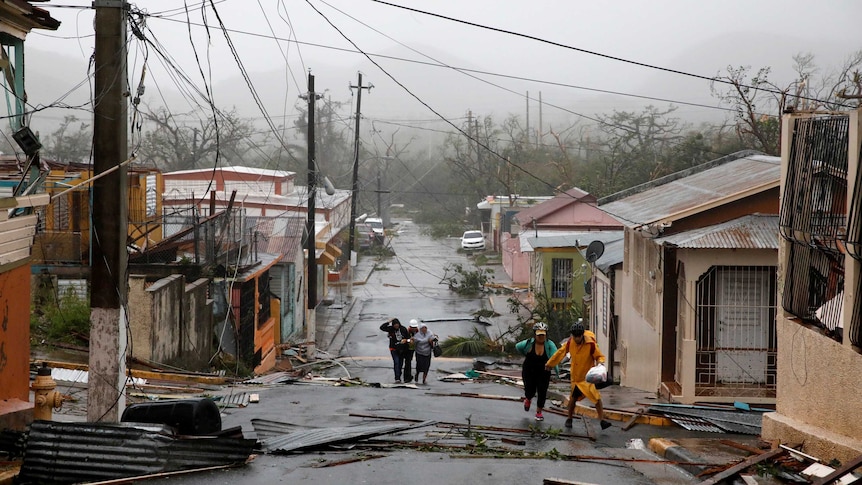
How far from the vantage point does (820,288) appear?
9.95 m

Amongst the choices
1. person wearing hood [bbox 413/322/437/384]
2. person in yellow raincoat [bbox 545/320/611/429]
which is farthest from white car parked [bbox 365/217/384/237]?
person in yellow raincoat [bbox 545/320/611/429]

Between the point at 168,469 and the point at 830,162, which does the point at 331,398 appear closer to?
the point at 168,469

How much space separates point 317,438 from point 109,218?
3.13 m

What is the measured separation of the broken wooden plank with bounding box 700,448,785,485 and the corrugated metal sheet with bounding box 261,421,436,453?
3.78m

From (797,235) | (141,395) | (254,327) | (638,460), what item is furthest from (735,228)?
(254,327)

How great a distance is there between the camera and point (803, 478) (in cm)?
815

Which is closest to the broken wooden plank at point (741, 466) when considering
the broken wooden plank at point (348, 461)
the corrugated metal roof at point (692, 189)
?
the broken wooden plank at point (348, 461)

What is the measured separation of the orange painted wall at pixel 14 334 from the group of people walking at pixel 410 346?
10001mm

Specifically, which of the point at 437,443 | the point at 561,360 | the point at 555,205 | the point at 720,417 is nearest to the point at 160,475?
the point at 437,443

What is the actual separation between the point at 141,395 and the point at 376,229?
52.2 meters

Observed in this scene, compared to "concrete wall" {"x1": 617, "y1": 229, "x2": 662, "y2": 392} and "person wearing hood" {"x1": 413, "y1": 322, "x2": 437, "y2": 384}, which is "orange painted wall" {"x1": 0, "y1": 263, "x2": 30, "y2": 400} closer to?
"person wearing hood" {"x1": 413, "y1": 322, "x2": 437, "y2": 384}

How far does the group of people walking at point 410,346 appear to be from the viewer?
2009 centimetres

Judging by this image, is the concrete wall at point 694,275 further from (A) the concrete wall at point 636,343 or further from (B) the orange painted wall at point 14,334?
(B) the orange painted wall at point 14,334

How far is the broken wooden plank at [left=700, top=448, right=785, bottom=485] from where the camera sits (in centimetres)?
825
